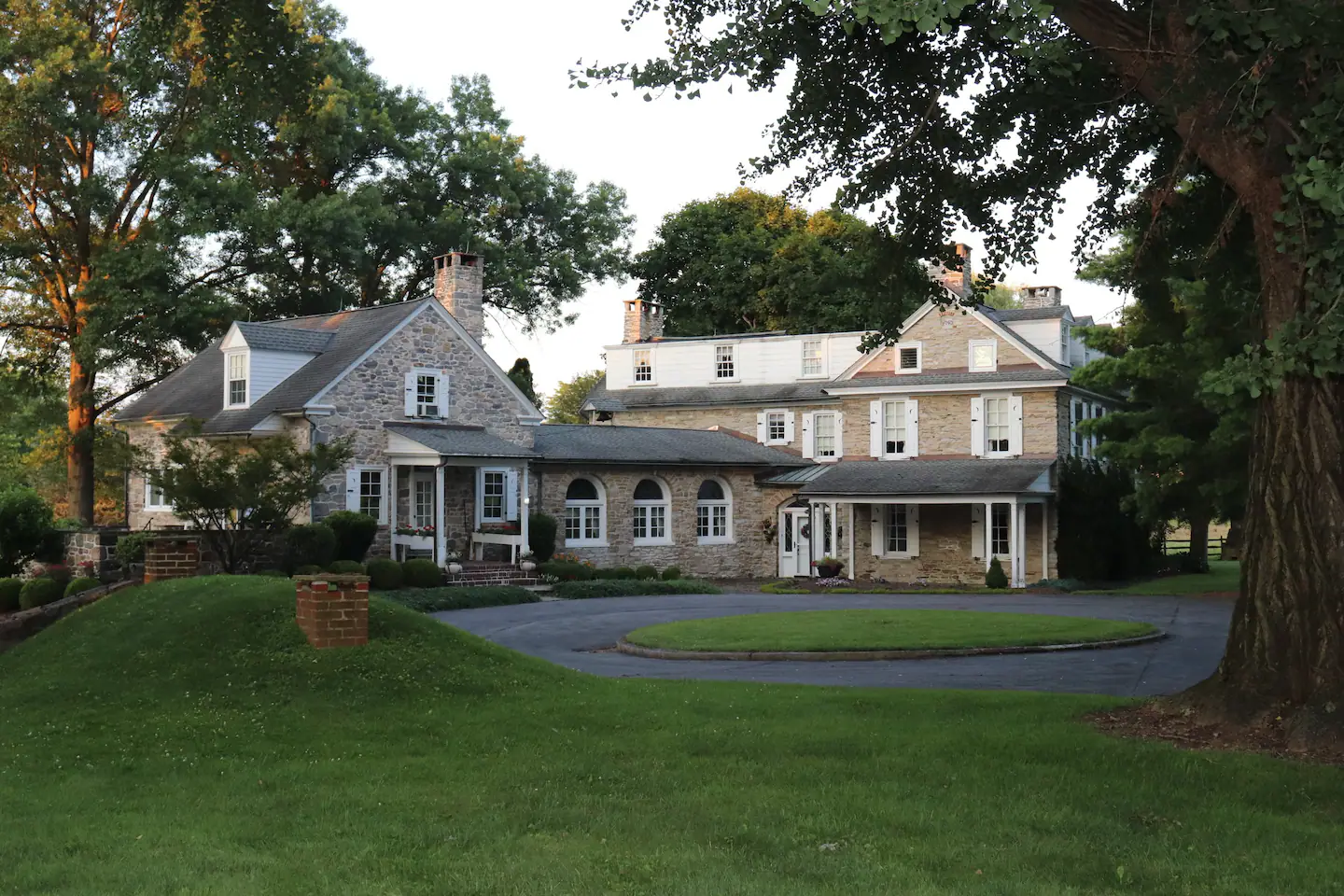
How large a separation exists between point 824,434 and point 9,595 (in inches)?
931

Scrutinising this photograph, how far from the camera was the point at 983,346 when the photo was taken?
118ft

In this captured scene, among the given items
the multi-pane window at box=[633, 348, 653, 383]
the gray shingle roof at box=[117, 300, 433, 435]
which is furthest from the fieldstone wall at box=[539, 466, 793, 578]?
the multi-pane window at box=[633, 348, 653, 383]

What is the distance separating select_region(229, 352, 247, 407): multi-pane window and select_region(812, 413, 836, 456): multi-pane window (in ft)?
58.2

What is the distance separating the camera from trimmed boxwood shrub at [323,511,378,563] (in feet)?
90.7

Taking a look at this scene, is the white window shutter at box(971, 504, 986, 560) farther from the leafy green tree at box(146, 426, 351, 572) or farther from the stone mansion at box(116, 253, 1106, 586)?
the leafy green tree at box(146, 426, 351, 572)

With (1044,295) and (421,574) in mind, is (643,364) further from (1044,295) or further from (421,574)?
A: (421,574)

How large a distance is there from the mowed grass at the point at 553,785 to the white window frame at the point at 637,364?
3277 cm

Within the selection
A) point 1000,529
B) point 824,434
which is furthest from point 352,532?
point 1000,529

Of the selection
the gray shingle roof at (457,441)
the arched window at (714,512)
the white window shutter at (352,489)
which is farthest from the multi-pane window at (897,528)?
the white window shutter at (352,489)

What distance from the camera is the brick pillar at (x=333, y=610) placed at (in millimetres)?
11469

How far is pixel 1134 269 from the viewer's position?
12602mm

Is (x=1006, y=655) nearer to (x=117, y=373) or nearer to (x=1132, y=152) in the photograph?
(x=1132, y=152)

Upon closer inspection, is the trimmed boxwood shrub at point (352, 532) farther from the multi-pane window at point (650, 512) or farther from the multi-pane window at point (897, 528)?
the multi-pane window at point (897, 528)

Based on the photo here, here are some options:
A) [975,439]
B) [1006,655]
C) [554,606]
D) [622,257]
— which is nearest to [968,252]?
[975,439]
